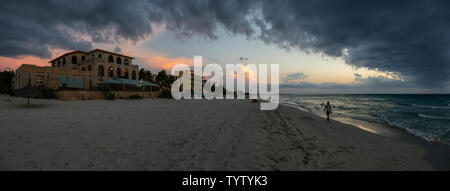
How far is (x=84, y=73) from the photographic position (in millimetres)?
24891

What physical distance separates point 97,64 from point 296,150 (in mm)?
33152

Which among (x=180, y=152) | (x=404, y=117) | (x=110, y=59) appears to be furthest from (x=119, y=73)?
(x=404, y=117)

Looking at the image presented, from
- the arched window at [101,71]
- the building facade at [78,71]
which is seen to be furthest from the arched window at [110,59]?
the arched window at [101,71]

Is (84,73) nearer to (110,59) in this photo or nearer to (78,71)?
(78,71)

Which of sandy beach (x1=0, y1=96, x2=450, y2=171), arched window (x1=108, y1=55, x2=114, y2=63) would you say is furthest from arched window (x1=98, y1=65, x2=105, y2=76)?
sandy beach (x1=0, y1=96, x2=450, y2=171)

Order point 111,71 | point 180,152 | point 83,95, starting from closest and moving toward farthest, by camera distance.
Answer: point 180,152, point 83,95, point 111,71

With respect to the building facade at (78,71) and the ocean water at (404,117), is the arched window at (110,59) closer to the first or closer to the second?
the building facade at (78,71)

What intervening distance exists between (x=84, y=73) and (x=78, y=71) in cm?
107

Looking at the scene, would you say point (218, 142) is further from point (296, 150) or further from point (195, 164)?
point (296, 150)

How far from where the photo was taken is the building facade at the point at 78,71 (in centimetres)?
1964

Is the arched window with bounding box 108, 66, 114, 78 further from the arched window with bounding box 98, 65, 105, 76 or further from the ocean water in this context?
the ocean water

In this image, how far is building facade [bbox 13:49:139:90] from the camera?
19641mm

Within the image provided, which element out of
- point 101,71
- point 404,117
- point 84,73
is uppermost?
point 101,71
